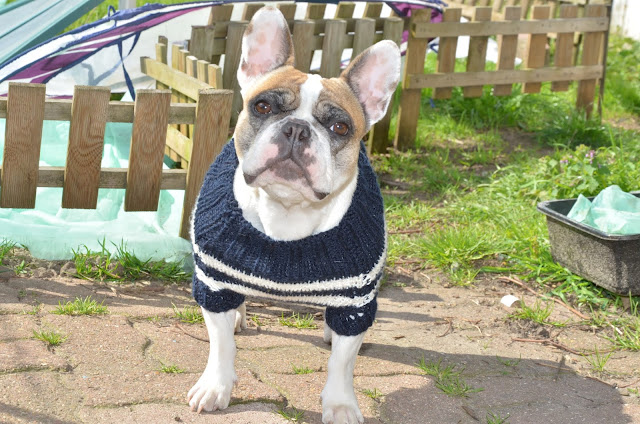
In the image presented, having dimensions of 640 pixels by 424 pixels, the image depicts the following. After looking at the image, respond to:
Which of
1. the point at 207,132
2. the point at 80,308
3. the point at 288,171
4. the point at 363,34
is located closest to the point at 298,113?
the point at 288,171

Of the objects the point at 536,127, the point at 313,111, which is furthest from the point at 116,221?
the point at 536,127

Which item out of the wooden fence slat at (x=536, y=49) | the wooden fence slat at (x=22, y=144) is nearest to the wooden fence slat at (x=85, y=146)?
the wooden fence slat at (x=22, y=144)

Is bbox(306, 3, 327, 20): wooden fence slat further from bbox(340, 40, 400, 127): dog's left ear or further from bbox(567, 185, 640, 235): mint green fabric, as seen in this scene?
bbox(340, 40, 400, 127): dog's left ear

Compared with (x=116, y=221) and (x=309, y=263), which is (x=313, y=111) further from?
(x=116, y=221)

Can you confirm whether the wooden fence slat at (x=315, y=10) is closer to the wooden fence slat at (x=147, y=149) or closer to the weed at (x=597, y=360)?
the wooden fence slat at (x=147, y=149)

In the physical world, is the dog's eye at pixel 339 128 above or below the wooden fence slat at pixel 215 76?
below

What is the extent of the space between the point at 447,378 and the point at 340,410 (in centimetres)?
67

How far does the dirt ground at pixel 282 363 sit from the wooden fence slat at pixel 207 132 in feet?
2.05

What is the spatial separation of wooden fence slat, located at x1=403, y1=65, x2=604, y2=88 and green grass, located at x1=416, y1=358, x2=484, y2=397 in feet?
11.7

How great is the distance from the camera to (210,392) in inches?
118

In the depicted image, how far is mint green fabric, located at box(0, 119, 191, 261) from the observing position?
432 cm

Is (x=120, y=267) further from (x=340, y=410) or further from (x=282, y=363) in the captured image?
(x=340, y=410)

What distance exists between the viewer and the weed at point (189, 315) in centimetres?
378

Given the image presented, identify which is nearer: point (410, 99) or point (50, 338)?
point (50, 338)
